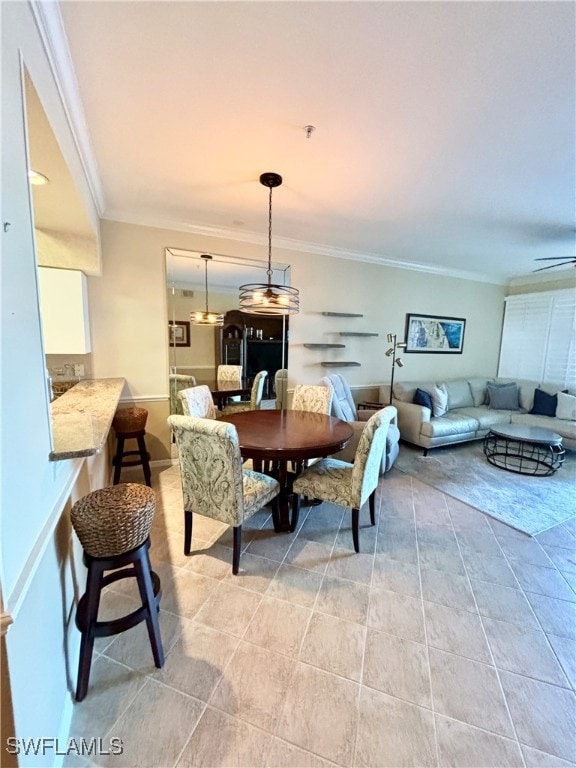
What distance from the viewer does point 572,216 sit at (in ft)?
9.56

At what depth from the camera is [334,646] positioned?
1512mm

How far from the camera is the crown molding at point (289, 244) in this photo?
3158mm

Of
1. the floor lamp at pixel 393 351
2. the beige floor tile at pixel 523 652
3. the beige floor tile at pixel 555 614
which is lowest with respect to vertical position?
the beige floor tile at pixel 523 652

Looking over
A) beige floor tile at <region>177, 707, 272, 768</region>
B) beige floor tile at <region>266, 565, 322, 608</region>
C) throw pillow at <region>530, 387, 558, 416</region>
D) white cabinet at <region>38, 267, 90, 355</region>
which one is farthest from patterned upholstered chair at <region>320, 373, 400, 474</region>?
throw pillow at <region>530, 387, 558, 416</region>

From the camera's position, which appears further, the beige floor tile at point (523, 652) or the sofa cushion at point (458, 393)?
the sofa cushion at point (458, 393)

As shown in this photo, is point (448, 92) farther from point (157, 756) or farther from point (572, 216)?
point (157, 756)

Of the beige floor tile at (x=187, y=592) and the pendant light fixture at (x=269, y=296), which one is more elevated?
the pendant light fixture at (x=269, y=296)

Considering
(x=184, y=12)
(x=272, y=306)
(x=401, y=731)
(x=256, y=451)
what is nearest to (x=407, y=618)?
(x=401, y=731)

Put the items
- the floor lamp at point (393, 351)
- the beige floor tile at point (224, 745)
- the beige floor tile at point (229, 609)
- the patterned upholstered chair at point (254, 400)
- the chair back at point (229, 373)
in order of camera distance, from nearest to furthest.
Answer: the beige floor tile at point (224, 745) → the beige floor tile at point (229, 609) → the chair back at point (229, 373) → the patterned upholstered chair at point (254, 400) → the floor lamp at point (393, 351)

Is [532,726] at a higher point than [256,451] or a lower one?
lower

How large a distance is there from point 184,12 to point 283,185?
4.45 ft

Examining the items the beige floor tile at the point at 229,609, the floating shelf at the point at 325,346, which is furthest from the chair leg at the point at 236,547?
the floating shelf at the point at 325,346

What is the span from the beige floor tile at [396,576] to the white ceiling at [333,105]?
103 inches

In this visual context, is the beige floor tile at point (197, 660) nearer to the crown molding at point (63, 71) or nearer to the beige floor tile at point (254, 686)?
the beige floor tile at point (254, 686)
